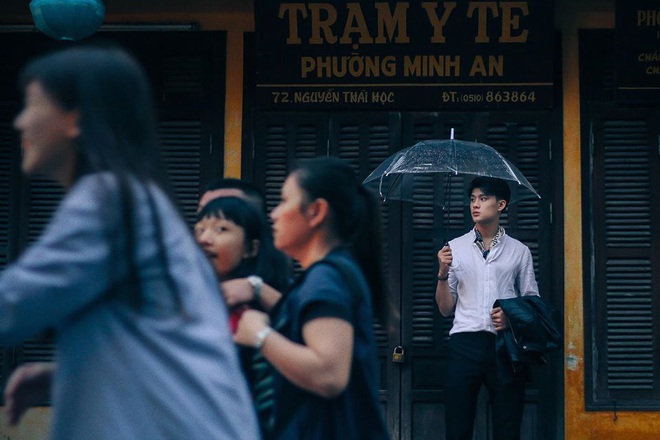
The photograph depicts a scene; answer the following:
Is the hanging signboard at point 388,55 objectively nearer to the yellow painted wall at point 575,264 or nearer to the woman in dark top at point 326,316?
the yellow painted wall at point 575,264

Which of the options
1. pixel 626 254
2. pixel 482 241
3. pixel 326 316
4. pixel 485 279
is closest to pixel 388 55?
pixel 482 241

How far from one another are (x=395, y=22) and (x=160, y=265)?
6064 millimetres

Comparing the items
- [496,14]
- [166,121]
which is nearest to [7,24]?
[166,121]

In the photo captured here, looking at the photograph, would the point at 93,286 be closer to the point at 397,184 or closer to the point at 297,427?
the point at 297,427

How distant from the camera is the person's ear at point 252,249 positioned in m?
3.78

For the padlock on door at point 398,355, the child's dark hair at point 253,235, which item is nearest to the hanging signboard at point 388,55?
the padlock on door at point 398,355

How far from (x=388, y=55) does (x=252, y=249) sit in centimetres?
426

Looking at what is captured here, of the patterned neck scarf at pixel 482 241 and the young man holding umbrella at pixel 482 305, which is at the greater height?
the patterned neck scarf at pixel 482 241

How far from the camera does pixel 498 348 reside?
6551mm

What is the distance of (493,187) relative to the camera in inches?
269

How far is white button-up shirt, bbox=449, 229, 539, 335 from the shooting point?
6.73m

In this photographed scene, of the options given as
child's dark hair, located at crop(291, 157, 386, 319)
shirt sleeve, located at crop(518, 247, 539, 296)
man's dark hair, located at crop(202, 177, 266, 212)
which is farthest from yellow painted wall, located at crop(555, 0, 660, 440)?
child's dark hair, located at crop(291, 157, 386, 319)

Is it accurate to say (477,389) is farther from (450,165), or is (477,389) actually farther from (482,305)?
(450,165)

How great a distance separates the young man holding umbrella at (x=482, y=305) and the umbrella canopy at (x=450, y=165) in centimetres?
15
